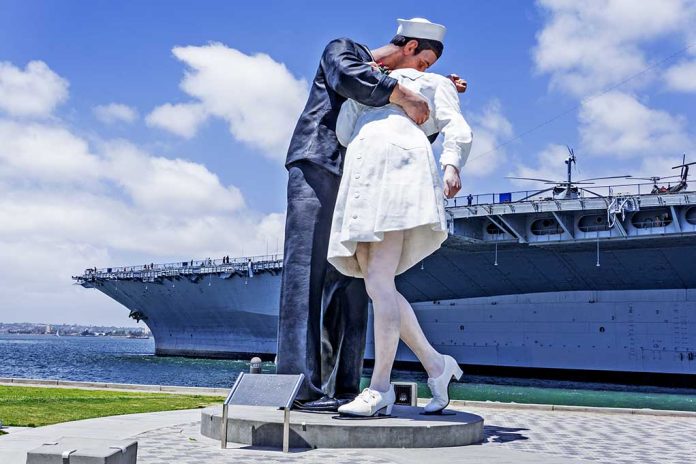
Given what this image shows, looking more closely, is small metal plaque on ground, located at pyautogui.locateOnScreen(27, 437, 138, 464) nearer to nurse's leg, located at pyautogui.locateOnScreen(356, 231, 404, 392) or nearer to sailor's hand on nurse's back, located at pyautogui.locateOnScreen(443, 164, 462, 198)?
nurse's leg, located at pyautogui.locateOnScreen(356, 231, 404, 392)

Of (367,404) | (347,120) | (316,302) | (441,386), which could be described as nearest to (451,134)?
(347,120)

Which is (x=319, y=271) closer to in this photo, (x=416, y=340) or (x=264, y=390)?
(x=416, y=340)

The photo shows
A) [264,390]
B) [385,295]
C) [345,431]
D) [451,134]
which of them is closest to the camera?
[345,431]

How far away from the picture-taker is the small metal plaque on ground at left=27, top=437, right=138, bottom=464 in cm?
376

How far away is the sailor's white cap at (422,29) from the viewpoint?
22.6 feet

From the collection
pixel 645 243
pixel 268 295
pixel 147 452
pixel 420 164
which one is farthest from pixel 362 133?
pixel 268 295

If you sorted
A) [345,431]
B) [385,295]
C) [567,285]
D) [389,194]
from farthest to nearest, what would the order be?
[567,285]
[385,295]
[389,194]
[345,431]

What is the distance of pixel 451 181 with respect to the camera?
623cm

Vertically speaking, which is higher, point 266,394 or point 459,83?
point 459,83

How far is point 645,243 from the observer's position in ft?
103

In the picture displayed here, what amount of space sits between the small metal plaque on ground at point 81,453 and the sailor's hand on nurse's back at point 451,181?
328cm

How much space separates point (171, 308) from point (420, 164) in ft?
171

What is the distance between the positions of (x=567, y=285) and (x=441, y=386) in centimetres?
3042

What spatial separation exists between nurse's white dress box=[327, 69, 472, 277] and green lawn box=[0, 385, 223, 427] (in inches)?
156
